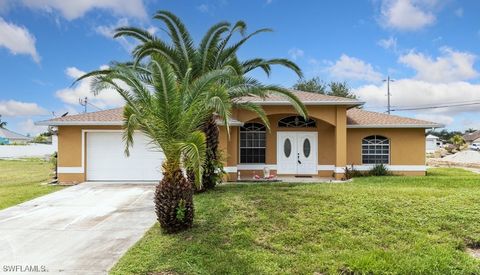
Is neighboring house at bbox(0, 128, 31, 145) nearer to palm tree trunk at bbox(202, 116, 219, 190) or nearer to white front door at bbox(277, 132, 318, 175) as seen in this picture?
white front door at bbox(277, 132, 318, 175)

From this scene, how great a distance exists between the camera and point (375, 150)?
18859 mm

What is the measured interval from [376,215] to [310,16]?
10.9 meters

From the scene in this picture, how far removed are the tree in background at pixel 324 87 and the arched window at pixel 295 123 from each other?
24.4m

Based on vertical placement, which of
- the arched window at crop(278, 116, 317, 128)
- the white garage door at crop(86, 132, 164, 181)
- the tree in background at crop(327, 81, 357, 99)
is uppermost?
the tree in background at crop(327, 81, 357, 99)

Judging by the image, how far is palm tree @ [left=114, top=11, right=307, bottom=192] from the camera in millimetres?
12062

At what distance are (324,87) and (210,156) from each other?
110 feet

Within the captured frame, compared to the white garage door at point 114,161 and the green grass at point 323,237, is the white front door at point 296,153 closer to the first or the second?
the white garage door at point 114,161

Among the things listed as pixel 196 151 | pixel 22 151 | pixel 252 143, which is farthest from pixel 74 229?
pixel 22 151

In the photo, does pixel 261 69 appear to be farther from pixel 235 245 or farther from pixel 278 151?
pixel 235 245

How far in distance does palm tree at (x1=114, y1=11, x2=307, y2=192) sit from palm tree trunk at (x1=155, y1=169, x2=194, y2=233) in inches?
170

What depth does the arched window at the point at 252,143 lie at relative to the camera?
18828mm

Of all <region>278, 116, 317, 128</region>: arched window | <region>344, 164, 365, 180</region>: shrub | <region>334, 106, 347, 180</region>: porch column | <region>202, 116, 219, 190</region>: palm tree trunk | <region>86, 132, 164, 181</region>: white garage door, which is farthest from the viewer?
<region>278, 116, 317, 128</region>: arched window

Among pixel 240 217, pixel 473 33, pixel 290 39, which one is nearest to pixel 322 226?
pixel 240 217

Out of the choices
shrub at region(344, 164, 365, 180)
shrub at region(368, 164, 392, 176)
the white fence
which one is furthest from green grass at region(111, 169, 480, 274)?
the white fence
